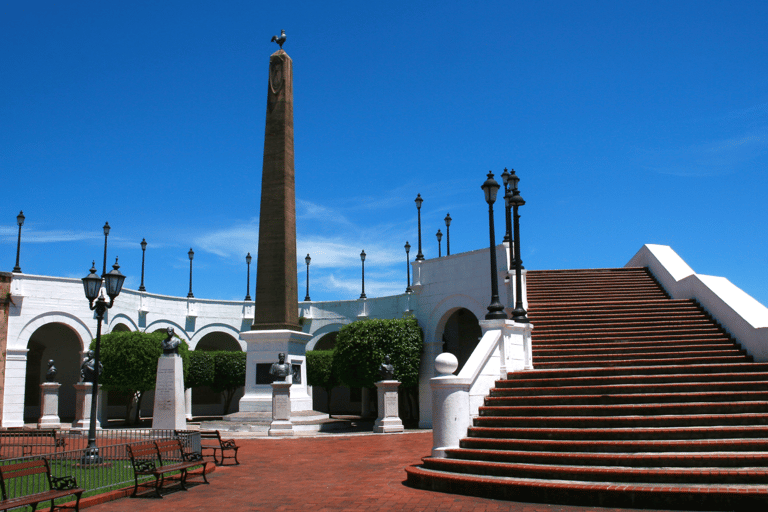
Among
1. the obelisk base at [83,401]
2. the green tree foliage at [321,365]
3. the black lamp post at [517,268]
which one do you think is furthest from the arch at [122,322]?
the black lamp post at [517,268]

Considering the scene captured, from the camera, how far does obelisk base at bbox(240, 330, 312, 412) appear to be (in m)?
22.0

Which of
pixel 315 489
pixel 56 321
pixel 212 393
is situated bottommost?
Result: pixel 315 489

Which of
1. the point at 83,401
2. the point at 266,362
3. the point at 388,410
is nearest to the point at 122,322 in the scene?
the point at 83,401

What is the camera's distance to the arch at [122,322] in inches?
1315

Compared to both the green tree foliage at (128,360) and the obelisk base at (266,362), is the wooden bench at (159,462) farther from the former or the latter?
the green tree foliage at (128,360)

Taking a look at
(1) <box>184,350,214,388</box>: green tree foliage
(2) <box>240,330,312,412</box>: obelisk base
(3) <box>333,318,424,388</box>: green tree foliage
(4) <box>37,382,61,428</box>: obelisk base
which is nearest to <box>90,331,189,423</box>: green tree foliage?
(4) <box>37,382,61,428</box>: obelisk base

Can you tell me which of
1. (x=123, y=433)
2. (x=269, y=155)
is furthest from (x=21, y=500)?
(x=269, y=155)

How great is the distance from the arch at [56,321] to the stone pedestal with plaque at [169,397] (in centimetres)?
1913

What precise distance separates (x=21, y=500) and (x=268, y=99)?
725 inches

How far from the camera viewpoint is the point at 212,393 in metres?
42.3

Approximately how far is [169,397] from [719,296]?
13.5 metres

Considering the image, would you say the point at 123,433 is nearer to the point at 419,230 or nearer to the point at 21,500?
the point at 21,500

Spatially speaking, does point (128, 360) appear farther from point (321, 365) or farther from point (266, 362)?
point (321, 365)

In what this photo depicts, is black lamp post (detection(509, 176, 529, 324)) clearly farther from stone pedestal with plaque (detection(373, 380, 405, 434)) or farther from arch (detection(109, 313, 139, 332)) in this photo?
arch (detection(109, 313, 139, 332))
